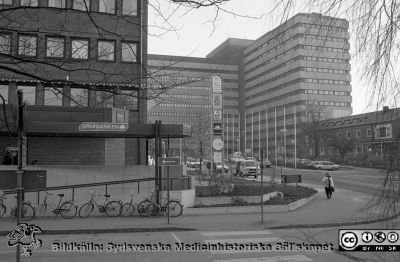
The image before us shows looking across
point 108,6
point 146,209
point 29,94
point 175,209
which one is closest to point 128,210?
point 146,209

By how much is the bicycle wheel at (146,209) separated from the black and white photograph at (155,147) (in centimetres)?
6

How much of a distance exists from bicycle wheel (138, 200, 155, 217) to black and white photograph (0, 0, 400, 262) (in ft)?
0.19

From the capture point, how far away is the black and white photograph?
132 inches

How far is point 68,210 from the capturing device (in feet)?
61.7

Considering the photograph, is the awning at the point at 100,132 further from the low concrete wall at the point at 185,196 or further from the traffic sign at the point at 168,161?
the low concrete wall at the point at 185,196

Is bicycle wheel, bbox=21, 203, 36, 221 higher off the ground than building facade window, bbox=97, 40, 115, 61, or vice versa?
building facade window, bbox=97, 40, 115, 61

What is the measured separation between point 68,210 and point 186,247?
858 centimetres

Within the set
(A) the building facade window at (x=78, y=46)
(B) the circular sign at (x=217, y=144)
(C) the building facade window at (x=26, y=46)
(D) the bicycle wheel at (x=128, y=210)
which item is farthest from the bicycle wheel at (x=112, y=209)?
(C) the building facade window at (x=26, y=46)

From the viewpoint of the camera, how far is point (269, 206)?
68.8 feet

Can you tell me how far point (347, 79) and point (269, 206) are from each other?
701 inches

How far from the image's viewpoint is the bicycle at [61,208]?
18.7m

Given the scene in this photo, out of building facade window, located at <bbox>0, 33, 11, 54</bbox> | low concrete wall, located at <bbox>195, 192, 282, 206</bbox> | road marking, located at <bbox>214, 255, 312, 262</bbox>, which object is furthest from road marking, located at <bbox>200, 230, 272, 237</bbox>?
building facade window, located at <bbox>0, 33, 11, 54</bbox>

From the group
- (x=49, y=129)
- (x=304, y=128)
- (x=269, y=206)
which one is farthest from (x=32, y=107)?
(x=304, y=128)

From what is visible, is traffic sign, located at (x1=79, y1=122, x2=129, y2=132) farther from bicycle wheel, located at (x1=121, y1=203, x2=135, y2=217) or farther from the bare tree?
the bare tree
